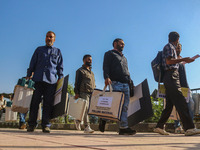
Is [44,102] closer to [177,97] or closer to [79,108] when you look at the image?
[79,108]

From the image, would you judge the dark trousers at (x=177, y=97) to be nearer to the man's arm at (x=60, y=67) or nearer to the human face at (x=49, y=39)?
the man's arm at (x=60, y=67)

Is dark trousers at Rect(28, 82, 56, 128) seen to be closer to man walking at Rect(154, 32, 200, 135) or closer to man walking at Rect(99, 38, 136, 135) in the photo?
man walking at Rect(99, 38, 136, 135)

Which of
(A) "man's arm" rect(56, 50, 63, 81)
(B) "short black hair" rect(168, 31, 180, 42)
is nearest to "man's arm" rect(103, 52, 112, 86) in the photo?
(A) "man's arm" rect(56, 50, 63, 81)

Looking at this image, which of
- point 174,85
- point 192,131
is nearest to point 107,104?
point 174,85

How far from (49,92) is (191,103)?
10.3ft

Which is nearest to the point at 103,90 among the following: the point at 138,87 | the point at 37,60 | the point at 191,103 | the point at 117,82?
the point at 117,82

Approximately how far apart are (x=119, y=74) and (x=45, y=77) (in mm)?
1368

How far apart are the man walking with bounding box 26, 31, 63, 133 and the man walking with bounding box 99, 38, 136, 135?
101 centimetres

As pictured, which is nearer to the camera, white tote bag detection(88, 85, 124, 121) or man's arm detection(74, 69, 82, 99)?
white tote bag detection(88, 85, 124, 121)

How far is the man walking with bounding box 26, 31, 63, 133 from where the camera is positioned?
189 inches

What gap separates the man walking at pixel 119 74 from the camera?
454 centimetres

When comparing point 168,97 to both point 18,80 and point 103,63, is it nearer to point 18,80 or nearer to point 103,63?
point 103,63

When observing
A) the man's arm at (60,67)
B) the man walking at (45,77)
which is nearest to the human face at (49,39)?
the man walking at (45,77)

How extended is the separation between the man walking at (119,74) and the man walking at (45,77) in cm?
101
